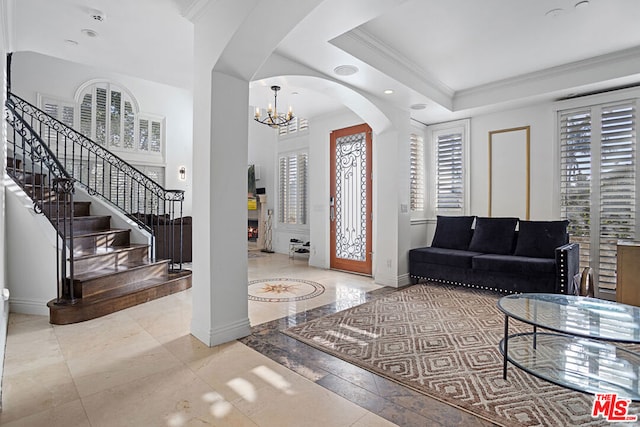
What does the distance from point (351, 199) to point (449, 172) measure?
1.67m

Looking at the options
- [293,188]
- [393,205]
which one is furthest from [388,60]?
[293,188]

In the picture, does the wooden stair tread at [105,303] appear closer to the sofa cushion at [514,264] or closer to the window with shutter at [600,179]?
the sofa cushion at [514,264]

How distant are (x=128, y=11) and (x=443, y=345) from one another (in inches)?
148

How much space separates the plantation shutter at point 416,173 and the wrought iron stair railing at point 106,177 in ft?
11.7

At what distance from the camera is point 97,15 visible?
9.16 ft

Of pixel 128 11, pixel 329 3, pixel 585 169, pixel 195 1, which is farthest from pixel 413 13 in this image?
pixel 585 169

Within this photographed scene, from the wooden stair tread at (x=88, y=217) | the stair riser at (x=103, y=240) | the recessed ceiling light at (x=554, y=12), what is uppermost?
the recessed ceiling light at (x=554, y=12)

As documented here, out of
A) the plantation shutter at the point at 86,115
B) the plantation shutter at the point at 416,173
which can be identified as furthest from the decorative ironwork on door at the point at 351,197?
the plantation shutter at the point at 86,115

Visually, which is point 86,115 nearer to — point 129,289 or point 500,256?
point 129,289

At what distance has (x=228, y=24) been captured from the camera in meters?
2.49

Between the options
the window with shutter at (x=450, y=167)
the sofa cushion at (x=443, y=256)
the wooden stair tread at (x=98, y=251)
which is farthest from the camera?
the window with shutter at (x=450, y=167)

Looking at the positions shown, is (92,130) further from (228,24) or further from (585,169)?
(585,169)

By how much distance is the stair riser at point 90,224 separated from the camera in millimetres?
4211

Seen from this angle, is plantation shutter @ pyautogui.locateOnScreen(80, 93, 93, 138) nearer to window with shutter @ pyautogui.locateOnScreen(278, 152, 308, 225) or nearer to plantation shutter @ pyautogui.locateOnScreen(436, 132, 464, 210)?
window with shutter @ pyautogui.locateOnScreen(278, 152, 308, 225)
